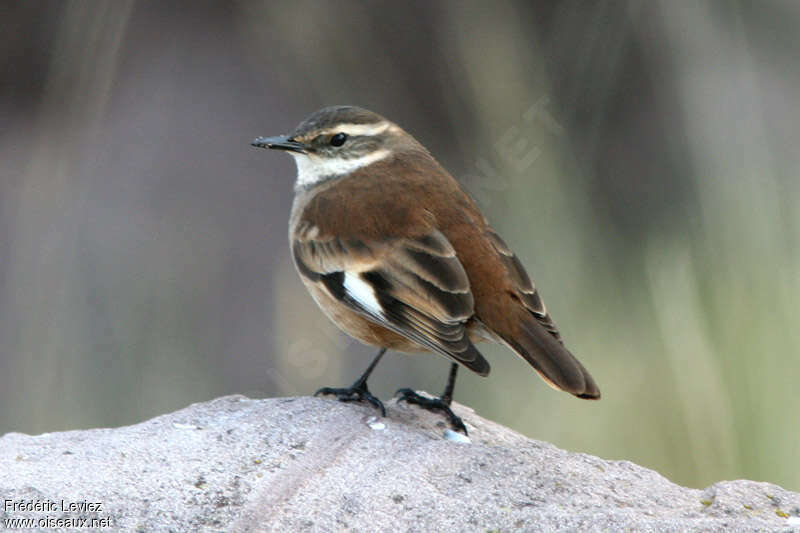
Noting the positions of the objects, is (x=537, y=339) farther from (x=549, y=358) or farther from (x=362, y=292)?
(x=362, y=292)

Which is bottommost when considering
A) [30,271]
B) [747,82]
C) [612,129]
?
[30,271]

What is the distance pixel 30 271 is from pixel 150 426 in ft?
12.6

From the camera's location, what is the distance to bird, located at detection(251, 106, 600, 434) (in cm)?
457

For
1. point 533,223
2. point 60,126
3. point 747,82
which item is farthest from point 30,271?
point 747,82

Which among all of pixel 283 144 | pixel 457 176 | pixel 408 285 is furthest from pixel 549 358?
pixel 457 176

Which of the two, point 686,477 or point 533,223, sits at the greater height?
point 533,223

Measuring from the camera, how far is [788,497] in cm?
405

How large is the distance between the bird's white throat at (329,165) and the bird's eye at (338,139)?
8 cm

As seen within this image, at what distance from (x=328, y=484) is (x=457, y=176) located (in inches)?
193

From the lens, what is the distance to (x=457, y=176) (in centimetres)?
848

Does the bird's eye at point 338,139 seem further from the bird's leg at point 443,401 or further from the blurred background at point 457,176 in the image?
the bird's leg at point 443,401

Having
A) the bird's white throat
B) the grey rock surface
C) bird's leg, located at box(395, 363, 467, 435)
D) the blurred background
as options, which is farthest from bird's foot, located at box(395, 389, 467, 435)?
the bird's white throat

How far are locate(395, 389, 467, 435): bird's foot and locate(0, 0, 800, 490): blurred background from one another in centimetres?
92

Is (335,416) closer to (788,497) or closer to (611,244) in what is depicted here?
(788,497)
